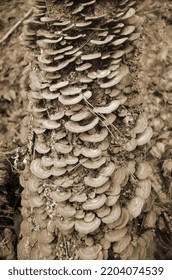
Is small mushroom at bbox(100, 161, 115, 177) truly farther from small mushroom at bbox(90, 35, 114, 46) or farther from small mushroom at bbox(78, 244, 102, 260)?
small mushroom at bbox(90, 35, 114, 46)

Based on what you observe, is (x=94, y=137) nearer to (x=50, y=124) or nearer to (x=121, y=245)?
(x=50, y=124)

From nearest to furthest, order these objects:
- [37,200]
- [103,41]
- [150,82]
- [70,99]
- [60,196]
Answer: [103,41] < [70,99] < [60,196] < [37,200] < [150,82]

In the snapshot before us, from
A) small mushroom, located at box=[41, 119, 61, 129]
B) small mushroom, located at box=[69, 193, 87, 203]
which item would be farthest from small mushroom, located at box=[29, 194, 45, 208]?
small mushroom, located at box=[41, 119, 61, 129]

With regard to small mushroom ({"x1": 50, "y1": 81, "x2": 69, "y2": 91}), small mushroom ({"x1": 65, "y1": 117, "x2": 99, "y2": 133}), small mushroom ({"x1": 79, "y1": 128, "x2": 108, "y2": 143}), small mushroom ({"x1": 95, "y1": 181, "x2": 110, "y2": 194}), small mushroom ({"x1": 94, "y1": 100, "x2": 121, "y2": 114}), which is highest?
small mushroom ({"x1": 50, "y1": 81, "x2": 69, "y2": 91})

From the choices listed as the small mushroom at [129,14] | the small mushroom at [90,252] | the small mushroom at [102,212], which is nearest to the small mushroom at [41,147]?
the small mushroom at [102,212]

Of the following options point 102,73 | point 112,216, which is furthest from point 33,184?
point 102,73

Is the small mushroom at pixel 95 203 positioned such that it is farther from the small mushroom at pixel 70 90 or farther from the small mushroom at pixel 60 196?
the small mushroom at pixel 70 90
